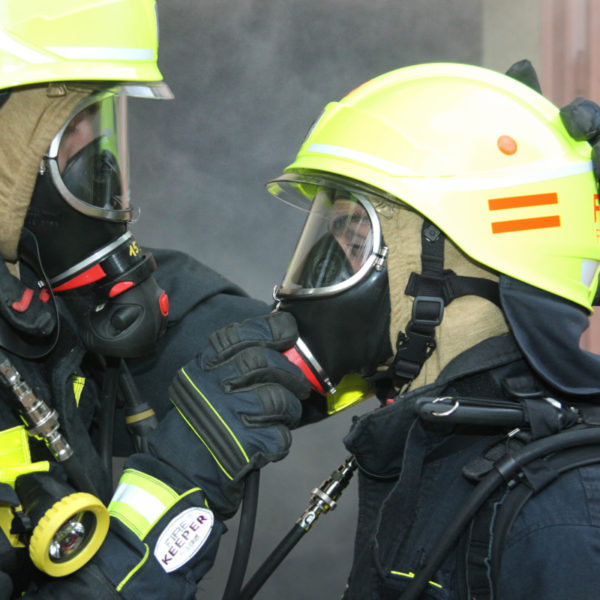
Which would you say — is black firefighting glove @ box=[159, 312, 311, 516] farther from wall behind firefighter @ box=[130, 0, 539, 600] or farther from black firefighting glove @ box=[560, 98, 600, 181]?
wall behind firefighter @ box=[130, 0, 539, 600]

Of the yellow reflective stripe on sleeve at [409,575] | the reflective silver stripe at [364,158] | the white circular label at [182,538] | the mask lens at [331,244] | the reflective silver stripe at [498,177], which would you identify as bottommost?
the yellow reflective stripe on sleeve at [409,575]

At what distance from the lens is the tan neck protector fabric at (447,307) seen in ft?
5.16

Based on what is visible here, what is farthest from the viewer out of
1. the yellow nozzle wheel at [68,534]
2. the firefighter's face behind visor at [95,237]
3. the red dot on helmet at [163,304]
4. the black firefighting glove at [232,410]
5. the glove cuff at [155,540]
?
the red dot on helmet at [163,304]

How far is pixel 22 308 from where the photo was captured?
159 centimetres

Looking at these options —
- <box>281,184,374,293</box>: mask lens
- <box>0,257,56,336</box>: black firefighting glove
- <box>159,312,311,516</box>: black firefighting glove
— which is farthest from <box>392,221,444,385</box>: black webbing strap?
<box>0,257,56,336</box>: black firefighting glove

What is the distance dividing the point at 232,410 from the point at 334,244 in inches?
15.6

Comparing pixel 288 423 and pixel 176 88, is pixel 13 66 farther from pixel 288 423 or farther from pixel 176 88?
pixel 176 88

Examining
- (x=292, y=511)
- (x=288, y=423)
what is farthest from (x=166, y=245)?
(x=288, y=423)

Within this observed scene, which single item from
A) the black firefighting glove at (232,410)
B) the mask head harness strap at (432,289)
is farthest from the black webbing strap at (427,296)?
the black firefighting glove at (232,410)

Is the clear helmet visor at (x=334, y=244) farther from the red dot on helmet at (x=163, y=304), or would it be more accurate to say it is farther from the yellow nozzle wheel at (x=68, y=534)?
the yellow nozzle wheel at (x=68, y=534)

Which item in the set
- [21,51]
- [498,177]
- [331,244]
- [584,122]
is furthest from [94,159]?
[584,122]

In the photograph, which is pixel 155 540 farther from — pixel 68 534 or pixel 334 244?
pixel 334 244

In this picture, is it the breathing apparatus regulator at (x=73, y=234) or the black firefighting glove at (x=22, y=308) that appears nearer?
the breathing apparatus regulator at (x=73, y=234)

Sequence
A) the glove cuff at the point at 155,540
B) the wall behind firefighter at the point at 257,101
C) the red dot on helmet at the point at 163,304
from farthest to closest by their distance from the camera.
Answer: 1. the wall behind firefighter at the point at 257,101
2. the red dot on helmet at the point at 163,304
3. the glove cuff at the point at 155,540
